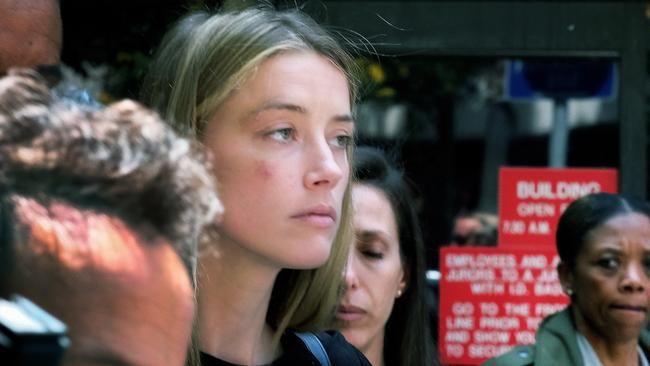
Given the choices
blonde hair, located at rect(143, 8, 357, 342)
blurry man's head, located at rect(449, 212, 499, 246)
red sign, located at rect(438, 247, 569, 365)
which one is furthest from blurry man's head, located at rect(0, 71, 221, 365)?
blurry man's head, located at rect(449, 212, 499, 246)

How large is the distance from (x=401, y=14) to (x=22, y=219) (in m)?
4.16

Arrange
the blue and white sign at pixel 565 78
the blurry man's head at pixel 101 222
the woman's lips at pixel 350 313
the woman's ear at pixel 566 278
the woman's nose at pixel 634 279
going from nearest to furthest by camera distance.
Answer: the blurry man's head at pixel 101 222 → the woman's lips at pixel 350 313 → the woman's nose at pixel 634 279 → the woman's ear at pixel 566 278 → the blue and white sign at pixel 565 78

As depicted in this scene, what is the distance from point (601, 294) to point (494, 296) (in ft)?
3.28

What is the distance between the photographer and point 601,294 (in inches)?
151

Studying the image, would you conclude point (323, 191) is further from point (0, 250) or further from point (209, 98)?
point (0, 250)

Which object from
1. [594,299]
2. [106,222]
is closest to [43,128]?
[106,222]

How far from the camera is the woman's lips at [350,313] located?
3525 mm

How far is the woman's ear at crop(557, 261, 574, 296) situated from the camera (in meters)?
3.96

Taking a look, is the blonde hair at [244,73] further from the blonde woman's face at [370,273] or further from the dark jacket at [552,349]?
the dark jacket at [552,349]

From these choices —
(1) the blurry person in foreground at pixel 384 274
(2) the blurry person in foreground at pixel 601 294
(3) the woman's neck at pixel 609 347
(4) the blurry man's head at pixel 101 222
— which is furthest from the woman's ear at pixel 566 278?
(4) the blurry man's head at pixel 101 222

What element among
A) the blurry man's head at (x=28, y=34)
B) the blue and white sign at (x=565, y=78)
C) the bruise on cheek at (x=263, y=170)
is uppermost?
the blue and white sign at (x=565, y=78)

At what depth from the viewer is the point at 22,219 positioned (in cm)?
108

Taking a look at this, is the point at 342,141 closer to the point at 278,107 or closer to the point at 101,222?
the point at 278,107

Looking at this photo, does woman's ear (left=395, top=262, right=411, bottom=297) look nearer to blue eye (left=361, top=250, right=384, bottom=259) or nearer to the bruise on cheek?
blue eye (left=361, top=250, right=384, bottom=259)
